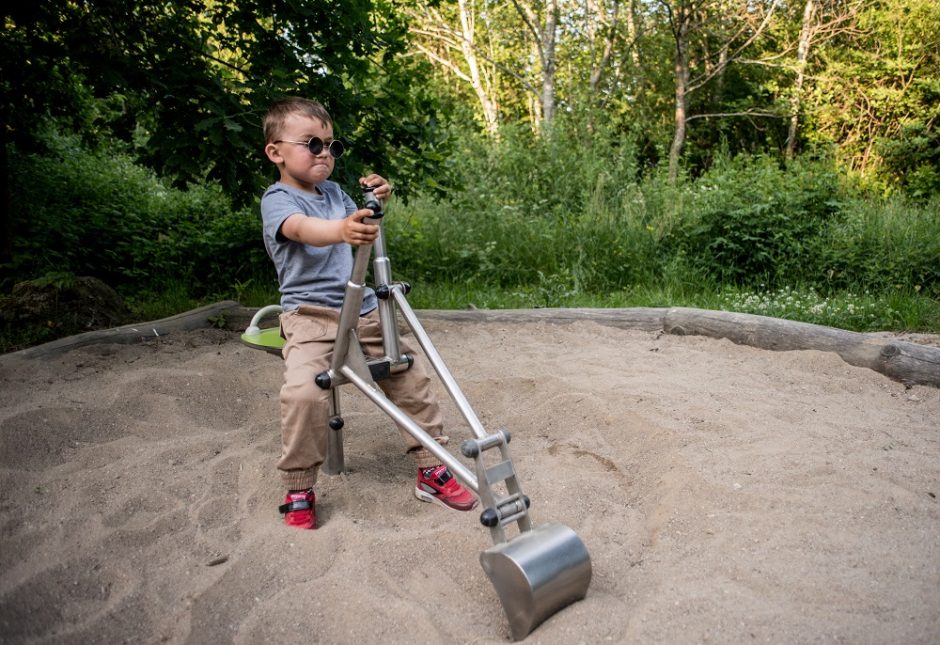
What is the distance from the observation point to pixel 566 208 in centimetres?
751

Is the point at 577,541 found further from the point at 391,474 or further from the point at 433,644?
the point at 391,474

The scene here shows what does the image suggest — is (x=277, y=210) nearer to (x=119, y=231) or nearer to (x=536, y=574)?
(x=536, y=574)

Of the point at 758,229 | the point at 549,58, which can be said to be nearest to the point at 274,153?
the point at 758,229

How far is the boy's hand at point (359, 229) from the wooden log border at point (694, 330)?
8.82 feet

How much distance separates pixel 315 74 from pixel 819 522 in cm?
350

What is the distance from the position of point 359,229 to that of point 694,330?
2979 millimetres

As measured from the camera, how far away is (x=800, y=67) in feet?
35.9

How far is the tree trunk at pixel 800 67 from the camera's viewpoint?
35.9 feet

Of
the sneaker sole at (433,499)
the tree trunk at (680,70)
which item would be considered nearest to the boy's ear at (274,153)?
the sneaker sole at (433,499)

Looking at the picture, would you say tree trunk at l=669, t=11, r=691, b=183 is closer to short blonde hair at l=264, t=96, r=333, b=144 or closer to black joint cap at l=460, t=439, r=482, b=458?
short blonde hair at l=264, t=96, r=333, b=144

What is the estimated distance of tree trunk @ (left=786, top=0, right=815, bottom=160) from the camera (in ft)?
35.9

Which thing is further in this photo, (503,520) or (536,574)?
(503,520)

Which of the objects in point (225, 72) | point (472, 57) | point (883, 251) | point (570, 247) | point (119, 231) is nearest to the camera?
point (225, 72)

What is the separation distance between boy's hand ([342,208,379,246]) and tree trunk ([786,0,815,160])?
34.7ft
